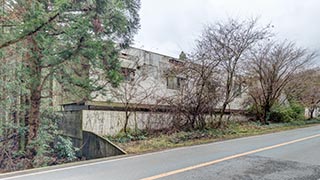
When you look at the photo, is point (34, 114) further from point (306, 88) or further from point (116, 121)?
point (306, 88)

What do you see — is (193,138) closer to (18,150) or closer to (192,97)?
(192,97)

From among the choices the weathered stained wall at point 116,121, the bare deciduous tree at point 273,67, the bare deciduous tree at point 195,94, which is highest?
the bare deciduous tree at point 273,67

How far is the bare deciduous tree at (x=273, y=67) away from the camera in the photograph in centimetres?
2022

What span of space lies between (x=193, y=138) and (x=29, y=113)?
287 inches

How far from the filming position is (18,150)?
10.8 meters

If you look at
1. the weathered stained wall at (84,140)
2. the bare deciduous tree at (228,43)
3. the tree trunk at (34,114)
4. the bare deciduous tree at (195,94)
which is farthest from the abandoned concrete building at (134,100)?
the tree trunk at (34,114)

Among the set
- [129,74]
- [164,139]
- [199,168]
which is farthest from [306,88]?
[199,168]

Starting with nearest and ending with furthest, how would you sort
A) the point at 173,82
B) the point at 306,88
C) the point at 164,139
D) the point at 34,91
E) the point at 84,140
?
the point at 34,91 < the point at 164,139 < the point at 84,140 < the point at 173,82 < the point at 306,88

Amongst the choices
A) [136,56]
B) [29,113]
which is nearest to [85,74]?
[29,113]

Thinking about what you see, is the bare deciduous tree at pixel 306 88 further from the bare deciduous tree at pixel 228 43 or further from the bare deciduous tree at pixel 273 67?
the bare deciduous tree at pixel 228 43

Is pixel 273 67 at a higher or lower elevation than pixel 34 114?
higher

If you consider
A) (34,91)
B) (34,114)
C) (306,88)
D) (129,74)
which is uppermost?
(129,74)

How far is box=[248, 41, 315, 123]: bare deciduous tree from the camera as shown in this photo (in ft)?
66.3

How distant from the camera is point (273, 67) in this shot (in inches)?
808
